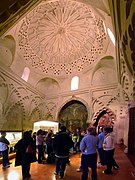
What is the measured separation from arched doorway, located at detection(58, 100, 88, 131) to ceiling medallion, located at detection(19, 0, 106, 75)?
3665mm

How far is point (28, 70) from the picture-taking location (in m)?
18.2

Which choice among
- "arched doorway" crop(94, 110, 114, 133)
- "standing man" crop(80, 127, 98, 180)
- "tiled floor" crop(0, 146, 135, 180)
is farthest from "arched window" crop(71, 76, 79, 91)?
"standing man" crop(80, 127, 98, 180)

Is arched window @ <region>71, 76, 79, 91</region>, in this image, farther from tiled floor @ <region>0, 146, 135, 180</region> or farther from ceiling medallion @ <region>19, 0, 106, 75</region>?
tiled floor @ <region>0, 146, 135, 180</region>

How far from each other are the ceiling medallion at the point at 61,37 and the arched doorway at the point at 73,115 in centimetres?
366

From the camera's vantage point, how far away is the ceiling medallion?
52.8 feet

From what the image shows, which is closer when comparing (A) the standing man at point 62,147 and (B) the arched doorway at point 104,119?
(A) the standing man at point 62,147

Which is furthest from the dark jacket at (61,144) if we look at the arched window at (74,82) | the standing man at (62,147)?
the arched window at (74,82)

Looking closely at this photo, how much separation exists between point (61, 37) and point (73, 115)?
27.0ft

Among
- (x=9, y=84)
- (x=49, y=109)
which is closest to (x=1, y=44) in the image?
(x=9, y=84)

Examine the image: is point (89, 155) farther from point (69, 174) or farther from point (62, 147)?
point (69, 174)

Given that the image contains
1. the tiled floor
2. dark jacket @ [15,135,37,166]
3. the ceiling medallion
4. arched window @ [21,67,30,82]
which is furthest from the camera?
arched window @ [21,67,30,82]

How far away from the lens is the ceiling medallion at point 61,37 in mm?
16094

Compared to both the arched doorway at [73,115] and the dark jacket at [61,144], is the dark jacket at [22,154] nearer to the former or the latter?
the dark jacket at [61,144]

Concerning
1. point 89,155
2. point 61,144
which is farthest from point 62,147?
point 89,155
